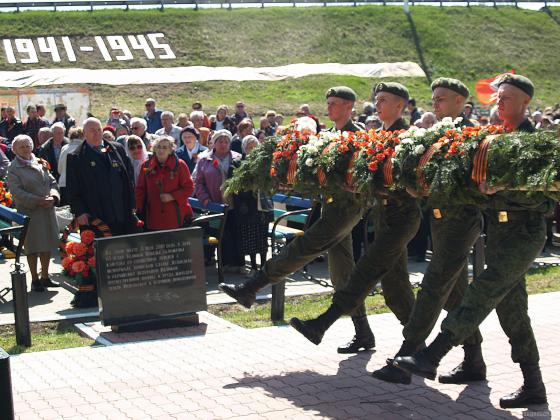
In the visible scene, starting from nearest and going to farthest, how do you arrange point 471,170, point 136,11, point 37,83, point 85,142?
point 471,170, point 85,142, point 37,83, point 136,11

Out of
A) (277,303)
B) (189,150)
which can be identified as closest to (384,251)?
(277,303)

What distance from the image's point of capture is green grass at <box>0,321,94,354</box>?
902 cm

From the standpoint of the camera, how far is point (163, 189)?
1157cm

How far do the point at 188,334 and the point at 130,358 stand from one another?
3.68 feet

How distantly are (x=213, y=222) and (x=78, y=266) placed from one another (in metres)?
2.75

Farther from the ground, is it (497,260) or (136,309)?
(497,260)

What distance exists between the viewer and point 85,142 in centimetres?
1092

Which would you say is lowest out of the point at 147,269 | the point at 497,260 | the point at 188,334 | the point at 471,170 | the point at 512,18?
the point at 188,334

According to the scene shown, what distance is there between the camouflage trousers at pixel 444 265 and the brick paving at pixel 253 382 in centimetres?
57

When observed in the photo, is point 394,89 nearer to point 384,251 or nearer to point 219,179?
point 384,251

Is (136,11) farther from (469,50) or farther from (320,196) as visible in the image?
(320,196)

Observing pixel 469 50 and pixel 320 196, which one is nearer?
pixel 320 196

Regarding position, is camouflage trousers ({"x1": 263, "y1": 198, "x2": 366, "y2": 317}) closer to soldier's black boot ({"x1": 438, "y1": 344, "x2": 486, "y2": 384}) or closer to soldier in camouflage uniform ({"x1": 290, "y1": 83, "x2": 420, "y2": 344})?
soldier in camouflage uniform ({"x1": 290, "y1": 83, "x2": 420, "y2": 344})

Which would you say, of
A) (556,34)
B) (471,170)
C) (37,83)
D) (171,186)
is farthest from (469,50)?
(471,170)
